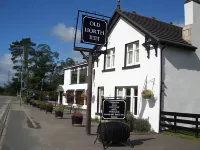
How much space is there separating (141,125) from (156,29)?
5.85 meters

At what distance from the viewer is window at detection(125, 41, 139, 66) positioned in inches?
607

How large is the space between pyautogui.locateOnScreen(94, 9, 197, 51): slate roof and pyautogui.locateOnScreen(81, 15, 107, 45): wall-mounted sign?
0.50 m

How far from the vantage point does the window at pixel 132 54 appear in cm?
1541

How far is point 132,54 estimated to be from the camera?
1571 centimetres

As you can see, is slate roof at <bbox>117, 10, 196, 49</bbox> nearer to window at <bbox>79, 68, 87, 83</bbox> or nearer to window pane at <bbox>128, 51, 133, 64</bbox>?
window pane at <bbox>128, 51, 133, 64</bbox>

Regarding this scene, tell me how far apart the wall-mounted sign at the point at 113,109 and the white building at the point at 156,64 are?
12.5 feet

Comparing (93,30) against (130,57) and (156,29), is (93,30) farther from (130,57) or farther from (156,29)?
(156,29)

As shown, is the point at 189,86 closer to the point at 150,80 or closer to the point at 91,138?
the point at 150,80

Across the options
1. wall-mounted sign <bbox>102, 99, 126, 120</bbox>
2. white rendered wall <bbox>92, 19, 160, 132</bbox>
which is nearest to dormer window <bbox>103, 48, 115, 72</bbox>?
white rendered wall <bbox>92, 19, 160, 132</bbox>

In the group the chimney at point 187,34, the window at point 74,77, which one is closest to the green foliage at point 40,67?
the window at point 74,77

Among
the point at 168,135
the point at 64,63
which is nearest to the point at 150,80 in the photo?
the point at 168,135

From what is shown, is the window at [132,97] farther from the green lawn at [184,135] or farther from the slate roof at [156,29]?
Result: the slate roof at [156,29]

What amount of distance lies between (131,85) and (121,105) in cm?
545

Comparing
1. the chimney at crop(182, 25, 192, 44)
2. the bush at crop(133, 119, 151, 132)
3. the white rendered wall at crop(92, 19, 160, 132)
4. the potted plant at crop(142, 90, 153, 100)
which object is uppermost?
the chimney at crop(182, 25, 192, 44)
